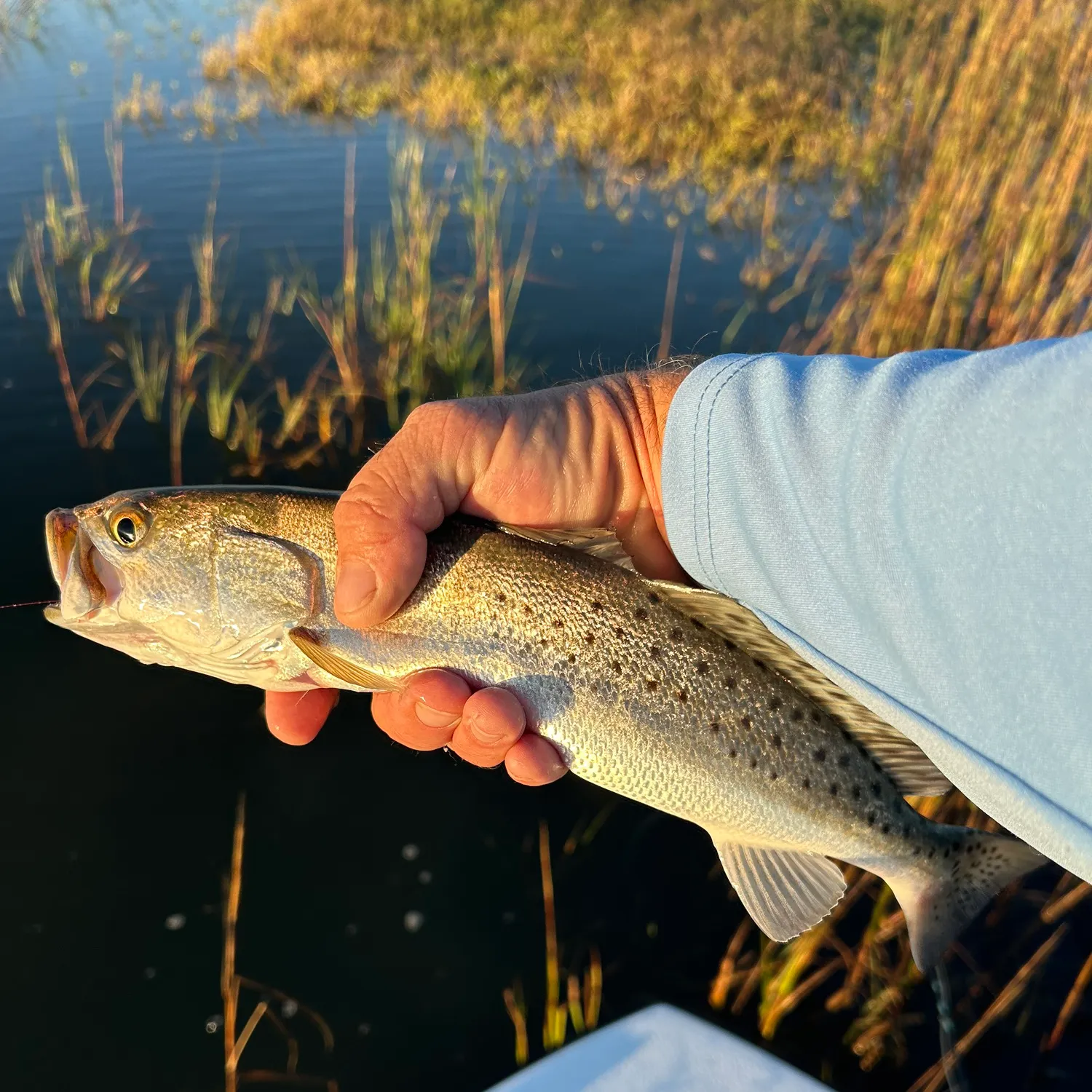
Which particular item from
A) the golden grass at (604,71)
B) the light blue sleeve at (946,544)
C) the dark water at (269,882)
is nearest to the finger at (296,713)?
the dark water at (269,882)

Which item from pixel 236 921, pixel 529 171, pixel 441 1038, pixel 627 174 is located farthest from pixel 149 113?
pixel 441 1038

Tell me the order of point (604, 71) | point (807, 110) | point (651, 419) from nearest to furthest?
point (651, 419) → point (807, 110) → point (604, 71)

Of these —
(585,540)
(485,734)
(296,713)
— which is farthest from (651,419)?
(296,713)

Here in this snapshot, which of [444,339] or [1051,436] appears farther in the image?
[444,339]

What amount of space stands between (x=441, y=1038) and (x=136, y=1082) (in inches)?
50.0

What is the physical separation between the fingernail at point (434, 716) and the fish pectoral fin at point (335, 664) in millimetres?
102

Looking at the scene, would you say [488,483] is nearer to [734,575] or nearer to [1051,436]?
[734,575]

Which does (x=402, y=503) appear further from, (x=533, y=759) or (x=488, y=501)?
(x=533, y=759)

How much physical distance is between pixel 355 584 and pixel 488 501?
564mm

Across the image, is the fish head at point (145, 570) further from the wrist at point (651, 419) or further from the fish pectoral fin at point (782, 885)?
the fish pectoral fin at point (782, 885)

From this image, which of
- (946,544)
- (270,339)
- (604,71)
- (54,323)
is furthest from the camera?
(604,71)

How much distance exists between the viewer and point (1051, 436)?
1.35 m

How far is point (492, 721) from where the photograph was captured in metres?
2.35

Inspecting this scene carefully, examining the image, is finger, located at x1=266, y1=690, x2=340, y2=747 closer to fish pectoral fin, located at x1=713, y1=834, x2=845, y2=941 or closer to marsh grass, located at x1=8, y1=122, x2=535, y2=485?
fish pectoral fin, located at x1=713, y1=834, x2=845, y2=941
